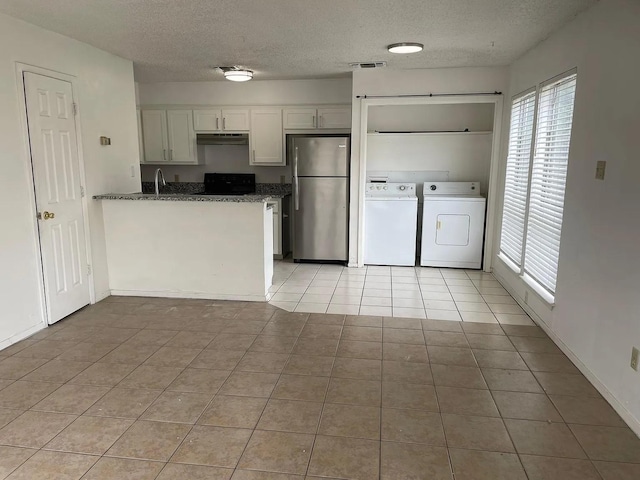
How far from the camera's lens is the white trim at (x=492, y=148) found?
5.00m

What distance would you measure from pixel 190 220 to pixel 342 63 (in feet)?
7.47

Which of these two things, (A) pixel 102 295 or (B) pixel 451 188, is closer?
(A) pixel 102 295

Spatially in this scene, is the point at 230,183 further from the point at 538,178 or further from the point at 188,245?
the point at 538,178

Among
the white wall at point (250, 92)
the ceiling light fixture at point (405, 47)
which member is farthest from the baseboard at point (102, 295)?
the ceiling light fixture at point (405, 47)

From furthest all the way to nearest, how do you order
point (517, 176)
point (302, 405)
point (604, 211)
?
point (517, 176) < point (604, 211) < point (302, 405)

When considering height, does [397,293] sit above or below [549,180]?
below

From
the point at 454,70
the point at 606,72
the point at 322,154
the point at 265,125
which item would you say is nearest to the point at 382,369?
the point at 606,72

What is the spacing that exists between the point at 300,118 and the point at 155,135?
2.03 m

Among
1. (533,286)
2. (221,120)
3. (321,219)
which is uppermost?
(221,120)

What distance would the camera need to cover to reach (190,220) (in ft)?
13.6

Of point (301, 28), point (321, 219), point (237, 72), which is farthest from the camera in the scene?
point (321, 219)

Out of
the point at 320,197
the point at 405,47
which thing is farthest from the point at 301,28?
the point at 320,197

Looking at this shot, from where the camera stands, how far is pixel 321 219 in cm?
561

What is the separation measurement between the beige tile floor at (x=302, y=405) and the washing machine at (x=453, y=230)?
1.91m
